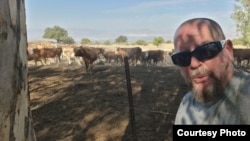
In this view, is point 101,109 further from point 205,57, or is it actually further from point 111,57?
point 111,57

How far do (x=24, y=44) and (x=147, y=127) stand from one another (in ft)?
22.5

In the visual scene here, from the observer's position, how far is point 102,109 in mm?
10516

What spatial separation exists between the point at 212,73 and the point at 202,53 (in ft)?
0.32

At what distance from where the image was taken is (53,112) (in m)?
10.6

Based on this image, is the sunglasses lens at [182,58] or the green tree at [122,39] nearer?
the sunglasses lens at [182,58]

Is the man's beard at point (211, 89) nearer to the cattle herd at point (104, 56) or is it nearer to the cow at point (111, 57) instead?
the cattle herd at point (104, 56)

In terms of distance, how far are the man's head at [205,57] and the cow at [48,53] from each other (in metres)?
29.1

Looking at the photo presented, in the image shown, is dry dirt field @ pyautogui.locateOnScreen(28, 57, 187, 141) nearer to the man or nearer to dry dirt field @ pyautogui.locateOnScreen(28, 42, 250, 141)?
dry dirt field @ pyautogui.locateOnScreen(28, 42, 250, 141)

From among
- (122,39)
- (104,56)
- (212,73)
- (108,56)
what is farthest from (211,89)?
(122,39)

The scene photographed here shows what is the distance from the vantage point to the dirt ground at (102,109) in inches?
336

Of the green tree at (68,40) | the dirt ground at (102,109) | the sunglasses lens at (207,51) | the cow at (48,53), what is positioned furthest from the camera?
the green tree at (68,40)

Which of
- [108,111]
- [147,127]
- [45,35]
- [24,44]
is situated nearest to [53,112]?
[108,111]

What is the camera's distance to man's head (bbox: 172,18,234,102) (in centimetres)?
162

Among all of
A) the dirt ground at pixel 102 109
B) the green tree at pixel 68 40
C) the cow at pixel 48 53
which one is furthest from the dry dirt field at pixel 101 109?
the green tree at pixel 68 40
